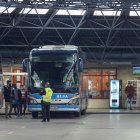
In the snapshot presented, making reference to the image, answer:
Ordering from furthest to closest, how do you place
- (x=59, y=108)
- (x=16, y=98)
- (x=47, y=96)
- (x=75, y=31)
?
(x=75, y=31) < (x=16, y=98) < (x=59, y=108) < (x=47, y=96)

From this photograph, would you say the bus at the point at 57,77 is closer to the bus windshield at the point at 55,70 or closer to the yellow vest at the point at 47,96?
the bus windshield at the point at 55,70

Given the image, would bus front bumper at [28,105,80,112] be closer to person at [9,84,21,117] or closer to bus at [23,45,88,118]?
bus at [23,45,88,118]

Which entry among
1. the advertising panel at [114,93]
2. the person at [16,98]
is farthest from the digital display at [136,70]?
the person at [16,98]

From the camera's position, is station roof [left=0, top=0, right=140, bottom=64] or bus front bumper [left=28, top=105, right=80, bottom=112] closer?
bus front bumper [left=28, top=105, right=80, bottom=112]

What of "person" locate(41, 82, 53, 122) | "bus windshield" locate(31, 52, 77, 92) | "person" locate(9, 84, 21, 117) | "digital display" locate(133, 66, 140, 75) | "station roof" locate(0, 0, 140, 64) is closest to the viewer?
"person" locate(41, 82, 53, 122)

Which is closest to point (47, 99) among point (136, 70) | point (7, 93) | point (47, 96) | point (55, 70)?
point (47, 96)

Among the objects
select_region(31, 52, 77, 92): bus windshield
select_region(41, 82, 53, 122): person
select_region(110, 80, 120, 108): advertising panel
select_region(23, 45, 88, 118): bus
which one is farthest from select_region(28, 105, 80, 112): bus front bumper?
select_region(110, 80, 120, 108): advertising panel

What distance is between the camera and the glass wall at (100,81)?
44.3m

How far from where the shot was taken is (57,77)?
2884 centimetres

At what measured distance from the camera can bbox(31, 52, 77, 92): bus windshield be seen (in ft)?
94.4

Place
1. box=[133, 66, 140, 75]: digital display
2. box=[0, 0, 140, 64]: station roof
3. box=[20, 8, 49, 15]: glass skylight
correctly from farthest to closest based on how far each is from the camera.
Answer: box=[133, 66, 140, 75]: digital display < box=[0, 0, 140, 64]: station roof < box=[20, 8, 49, 15]: glass skylight

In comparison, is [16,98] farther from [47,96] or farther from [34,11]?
[34,11]

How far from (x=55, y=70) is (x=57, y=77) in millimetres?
356

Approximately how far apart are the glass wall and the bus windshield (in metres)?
15.1
